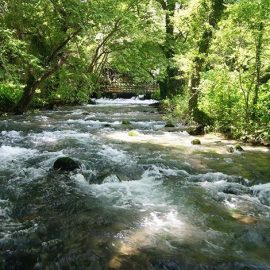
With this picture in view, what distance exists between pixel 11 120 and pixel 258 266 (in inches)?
543

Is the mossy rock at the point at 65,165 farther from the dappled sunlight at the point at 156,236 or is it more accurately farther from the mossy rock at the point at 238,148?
the mossy rock at the point at 238,148

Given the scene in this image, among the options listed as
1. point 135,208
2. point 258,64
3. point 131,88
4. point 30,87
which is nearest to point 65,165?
point 135,208

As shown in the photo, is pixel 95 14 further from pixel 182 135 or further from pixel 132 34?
pixel 132 34

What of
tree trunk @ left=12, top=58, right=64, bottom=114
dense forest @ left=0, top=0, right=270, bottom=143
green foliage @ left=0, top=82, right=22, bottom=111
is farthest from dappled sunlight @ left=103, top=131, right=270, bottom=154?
green foliage @ left=0, top=82, right=22, bottom=111

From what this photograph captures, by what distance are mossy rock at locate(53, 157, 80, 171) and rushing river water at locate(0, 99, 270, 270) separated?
0.57ft

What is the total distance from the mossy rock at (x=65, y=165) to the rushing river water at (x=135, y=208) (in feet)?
0.57

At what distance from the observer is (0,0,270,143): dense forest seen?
11.4m

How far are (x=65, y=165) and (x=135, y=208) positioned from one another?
8.88 ft

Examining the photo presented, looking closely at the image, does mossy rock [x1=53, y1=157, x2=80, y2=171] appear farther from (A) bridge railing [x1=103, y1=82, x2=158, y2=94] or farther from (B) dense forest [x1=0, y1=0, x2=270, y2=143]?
(A) bridge railing [x1=103, y1=82, x2=158, y2=94]

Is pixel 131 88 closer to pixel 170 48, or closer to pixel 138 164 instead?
pixel 170 48

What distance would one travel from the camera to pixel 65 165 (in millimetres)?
8438

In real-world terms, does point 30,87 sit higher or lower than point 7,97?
higher

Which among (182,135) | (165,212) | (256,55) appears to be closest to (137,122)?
(182,135)

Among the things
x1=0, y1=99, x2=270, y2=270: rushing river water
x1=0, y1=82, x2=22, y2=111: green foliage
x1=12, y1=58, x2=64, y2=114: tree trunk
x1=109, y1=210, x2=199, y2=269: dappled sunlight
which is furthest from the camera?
x1=0, y1=82, x2=22, y2=111: green foliage
